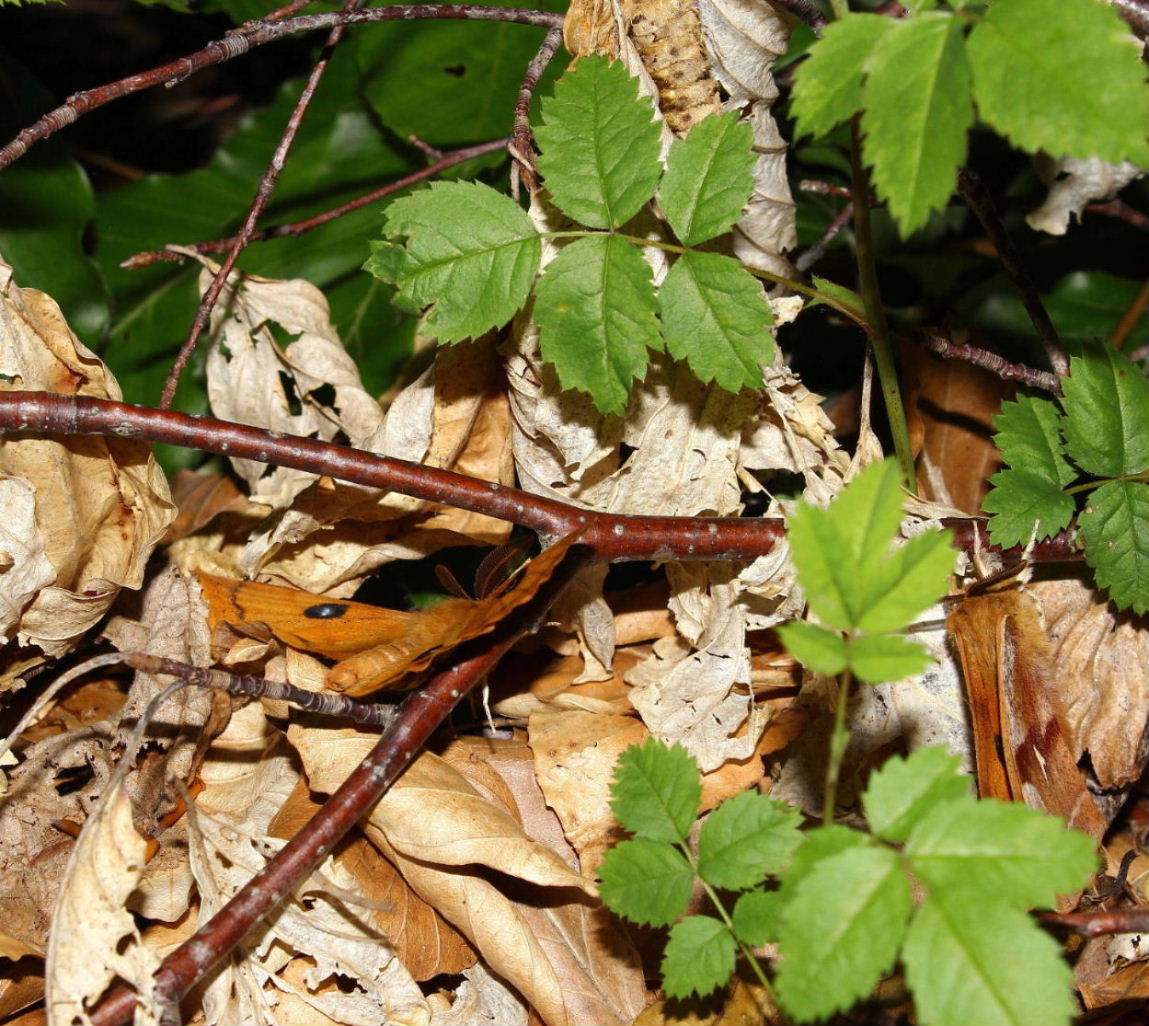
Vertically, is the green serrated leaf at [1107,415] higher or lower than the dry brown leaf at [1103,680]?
higher

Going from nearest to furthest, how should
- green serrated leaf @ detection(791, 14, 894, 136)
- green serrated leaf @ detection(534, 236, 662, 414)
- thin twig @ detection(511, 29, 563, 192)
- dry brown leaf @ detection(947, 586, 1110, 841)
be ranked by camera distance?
green serrated leaf @ detection(791, 14, 894, 136) < green serrated leaf @ detection(534, 236, 662, 414) < dry brown leaf @ detection(947, 586, 1110, 841) < thin twig @ detection(511, 29, 563, 192)

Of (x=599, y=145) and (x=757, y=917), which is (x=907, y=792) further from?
(x=599, y=145)

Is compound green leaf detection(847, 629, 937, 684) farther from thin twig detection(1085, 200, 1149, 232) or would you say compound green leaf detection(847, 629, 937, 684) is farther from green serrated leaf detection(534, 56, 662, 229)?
thin twig detection(1085, 200, 1149, 232)

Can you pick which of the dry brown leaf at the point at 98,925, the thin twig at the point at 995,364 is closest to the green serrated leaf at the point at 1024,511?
the thin twig at the point at 995,364

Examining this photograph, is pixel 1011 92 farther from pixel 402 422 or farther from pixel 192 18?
pixel 192 18

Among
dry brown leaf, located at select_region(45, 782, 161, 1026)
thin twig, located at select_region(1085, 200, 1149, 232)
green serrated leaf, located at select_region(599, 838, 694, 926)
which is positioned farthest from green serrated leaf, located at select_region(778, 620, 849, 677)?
thin twig, located at select_region(1085, 200, 1149, 232)

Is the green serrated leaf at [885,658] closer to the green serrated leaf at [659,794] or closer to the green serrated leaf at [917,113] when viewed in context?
the green serrated leaf at [659,794]
